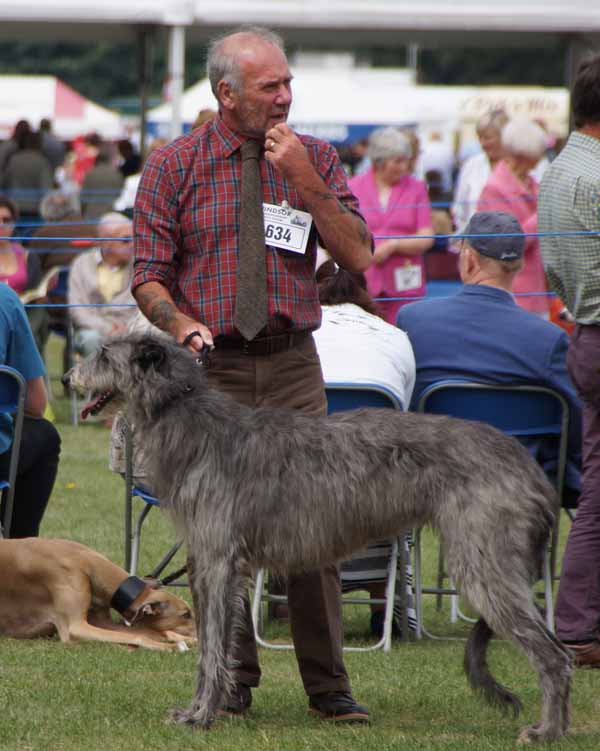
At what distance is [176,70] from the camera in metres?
13.4

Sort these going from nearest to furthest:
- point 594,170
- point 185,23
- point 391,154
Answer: point 594,170
point 391,154
point 185,23

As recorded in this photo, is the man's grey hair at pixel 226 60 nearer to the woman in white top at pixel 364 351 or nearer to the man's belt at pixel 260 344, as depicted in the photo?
the man's belt at pixel 260 344

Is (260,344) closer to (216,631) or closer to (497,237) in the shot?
(216,631)

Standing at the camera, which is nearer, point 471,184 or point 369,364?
point 369,364

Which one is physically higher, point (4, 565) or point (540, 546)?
point (540, 546)

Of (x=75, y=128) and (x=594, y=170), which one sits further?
(x=75, y=128)

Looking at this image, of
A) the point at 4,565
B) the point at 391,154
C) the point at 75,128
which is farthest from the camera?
the point at 75,128

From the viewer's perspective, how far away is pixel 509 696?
4.66 metres

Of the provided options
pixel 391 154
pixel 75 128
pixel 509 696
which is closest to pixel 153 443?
pixel 509 696

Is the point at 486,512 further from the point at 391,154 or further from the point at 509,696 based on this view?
the point at 391,154

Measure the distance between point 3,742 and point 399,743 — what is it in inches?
49.4

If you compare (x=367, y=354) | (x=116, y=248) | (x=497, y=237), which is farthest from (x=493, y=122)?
(x=367, y=354)

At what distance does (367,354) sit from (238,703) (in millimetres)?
1797

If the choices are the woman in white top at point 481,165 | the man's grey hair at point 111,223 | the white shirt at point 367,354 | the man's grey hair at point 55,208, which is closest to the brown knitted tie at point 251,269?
the white shirt at point 367,354
